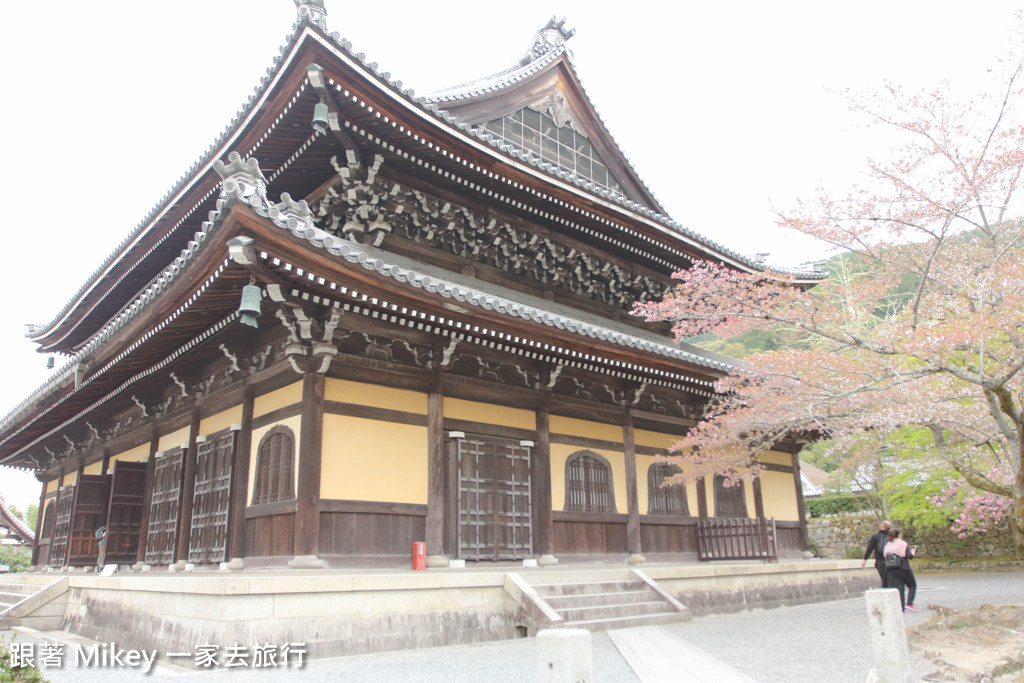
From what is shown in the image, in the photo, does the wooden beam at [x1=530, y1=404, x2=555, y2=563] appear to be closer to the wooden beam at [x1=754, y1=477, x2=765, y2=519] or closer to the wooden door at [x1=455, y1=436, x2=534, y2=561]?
the wooden door at [x1=455, y1=436, x2=534, y2=561]

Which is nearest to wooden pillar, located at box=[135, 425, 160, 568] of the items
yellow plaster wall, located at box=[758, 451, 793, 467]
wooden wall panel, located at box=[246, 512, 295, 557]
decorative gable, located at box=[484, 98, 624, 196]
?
wooden wall panel, located at box=[246, 512, 295, 557]

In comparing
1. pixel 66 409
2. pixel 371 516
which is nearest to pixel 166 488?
pixel 66 409

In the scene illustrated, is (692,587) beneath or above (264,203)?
beneath

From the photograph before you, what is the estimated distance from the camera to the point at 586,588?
28.6 feet

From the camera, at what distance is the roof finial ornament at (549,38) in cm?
1545

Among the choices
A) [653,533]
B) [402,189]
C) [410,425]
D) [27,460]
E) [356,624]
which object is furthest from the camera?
[27,460]

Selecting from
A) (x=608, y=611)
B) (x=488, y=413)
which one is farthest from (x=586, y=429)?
(x=608, y=611)

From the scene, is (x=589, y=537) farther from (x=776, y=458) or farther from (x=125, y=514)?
(x=125, y=514)

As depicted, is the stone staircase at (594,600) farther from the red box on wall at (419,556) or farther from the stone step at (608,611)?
the red box on wall at (419,556)

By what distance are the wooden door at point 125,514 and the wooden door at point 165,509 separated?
583 mm

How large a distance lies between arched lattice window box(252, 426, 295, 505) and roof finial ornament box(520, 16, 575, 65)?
10354mm

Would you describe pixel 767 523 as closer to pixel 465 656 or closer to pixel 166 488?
pixel 465 656

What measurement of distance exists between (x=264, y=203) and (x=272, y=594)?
3846 mm

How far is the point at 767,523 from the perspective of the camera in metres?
12.2
